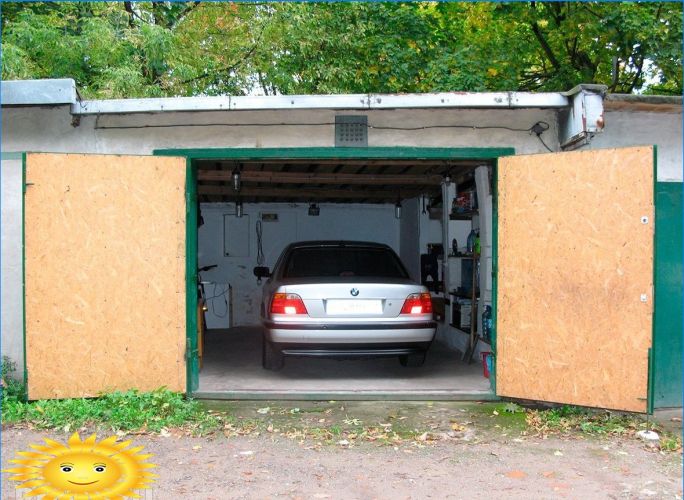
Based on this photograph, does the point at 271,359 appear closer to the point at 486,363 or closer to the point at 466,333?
the point at 486,363

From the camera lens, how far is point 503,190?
614cm

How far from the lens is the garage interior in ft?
23.6

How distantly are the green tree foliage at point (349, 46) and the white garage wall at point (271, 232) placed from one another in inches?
101

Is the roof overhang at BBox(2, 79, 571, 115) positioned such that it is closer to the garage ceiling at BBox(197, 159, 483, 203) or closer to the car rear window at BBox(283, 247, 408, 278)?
the garage ceiling at BBox(197, 159, 483, 203)

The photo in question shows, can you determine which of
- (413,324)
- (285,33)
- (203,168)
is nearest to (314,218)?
(285,33)

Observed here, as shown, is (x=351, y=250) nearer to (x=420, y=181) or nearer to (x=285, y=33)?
(x=420, y=181)

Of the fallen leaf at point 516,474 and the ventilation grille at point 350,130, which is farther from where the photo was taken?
the ventilation grille at point 350,130

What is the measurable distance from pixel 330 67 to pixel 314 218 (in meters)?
3.12

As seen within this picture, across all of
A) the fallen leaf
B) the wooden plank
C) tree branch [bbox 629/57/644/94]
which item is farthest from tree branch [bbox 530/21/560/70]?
the fallen leaf

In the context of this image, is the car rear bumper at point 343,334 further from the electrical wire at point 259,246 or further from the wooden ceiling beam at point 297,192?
the electrical wire at point 259,246

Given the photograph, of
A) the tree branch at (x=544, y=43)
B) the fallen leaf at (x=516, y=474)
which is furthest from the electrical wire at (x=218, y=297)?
the fallen leaf at (x=516, y=474)

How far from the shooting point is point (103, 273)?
19.6ft

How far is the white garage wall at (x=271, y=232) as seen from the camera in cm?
1303

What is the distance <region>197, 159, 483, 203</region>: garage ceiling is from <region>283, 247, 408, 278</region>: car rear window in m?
1.07
